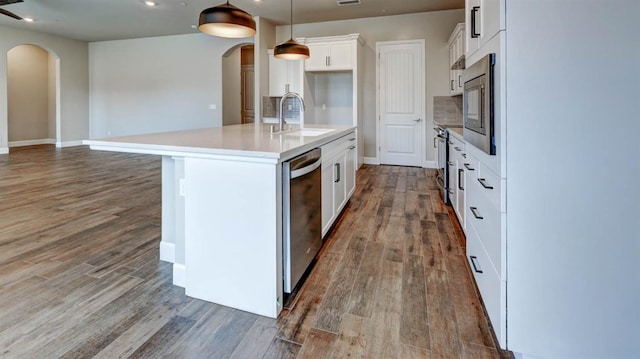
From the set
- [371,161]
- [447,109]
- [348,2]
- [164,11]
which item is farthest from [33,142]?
[447,109]

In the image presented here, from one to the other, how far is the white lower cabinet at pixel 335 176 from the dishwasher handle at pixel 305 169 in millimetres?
340

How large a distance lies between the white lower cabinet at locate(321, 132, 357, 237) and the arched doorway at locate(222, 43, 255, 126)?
588cm

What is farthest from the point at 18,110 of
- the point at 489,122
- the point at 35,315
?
the point at 489,122

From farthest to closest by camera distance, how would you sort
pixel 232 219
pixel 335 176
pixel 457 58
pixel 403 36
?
pixel 403 36 < pixel 457 58 < pixel 335 176 < pixel 232 219

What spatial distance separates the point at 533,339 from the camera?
142 cm

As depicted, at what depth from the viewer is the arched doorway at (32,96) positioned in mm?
9898

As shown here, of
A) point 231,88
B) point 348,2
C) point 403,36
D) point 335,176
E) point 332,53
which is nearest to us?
point 335,176

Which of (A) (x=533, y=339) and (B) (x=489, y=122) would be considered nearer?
(A) (x=533, y=339)

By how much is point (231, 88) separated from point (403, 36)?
4737 mm

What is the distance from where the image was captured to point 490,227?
5.47 feet

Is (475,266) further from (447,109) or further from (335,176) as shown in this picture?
(447,109)

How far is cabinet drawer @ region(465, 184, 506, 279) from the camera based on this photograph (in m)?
1.47

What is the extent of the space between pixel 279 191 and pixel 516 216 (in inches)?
42.4

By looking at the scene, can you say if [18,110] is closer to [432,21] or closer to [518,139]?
[432,21]
